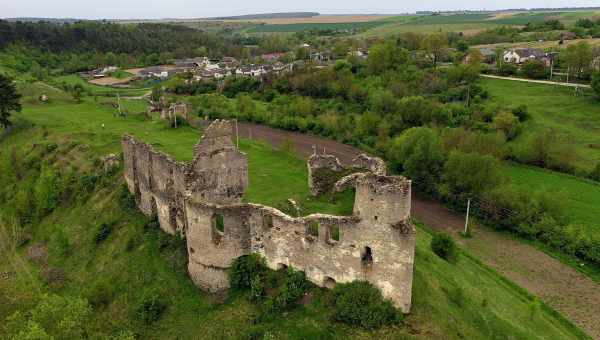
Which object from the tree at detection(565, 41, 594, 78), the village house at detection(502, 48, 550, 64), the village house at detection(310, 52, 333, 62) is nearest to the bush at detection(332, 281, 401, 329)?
the tree at detection(565, 41, 594, 78)

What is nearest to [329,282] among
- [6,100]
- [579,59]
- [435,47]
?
[6,100]

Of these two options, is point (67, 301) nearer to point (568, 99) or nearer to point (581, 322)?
point (581, 322)

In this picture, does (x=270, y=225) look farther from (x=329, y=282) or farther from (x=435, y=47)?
(x=435, y=47)

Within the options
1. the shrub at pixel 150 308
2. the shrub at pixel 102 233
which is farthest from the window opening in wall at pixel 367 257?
the shrub at pixel 102 233

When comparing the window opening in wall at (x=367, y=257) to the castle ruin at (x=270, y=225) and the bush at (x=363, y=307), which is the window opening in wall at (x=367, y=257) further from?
the bush at (x=363, y=307)

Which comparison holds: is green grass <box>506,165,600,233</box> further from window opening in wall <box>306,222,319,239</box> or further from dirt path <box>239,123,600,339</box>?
window opening in wall <box>306,222,319,239</box>
